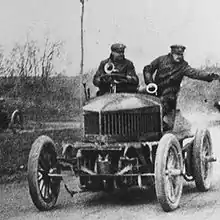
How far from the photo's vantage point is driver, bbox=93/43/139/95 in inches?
258

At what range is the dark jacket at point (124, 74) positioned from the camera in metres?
6.61

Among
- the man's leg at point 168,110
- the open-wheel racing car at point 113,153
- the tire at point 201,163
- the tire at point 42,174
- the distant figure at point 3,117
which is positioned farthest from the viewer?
the distant figure at point 3,117

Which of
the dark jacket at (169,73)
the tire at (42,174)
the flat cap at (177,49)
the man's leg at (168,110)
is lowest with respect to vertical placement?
the tire at (42,174)

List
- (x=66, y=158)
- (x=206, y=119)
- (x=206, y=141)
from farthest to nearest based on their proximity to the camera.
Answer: (x=206, y=119) < (x=206, y=141) < (x=66, y=158)

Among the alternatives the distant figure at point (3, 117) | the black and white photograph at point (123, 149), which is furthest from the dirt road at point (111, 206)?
the distant figure at point (3, 117)

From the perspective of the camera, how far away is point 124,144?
576cm

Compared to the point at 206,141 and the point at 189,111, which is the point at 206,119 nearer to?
the point at 189,111

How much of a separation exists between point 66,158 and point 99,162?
1.47 ft

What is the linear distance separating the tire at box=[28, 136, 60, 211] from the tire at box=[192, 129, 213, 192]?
1681 millimetres

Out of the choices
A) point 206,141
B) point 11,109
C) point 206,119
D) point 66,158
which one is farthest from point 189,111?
point 66,158

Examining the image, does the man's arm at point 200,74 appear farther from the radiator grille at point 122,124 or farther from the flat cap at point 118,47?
the radiator grille at point 122,124

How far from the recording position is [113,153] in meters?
5.94

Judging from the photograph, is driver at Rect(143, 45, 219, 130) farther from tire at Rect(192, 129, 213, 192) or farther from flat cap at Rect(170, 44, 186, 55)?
tire at Rect(192, 129, 213, 192)

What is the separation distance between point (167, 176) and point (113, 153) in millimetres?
Result: 675
